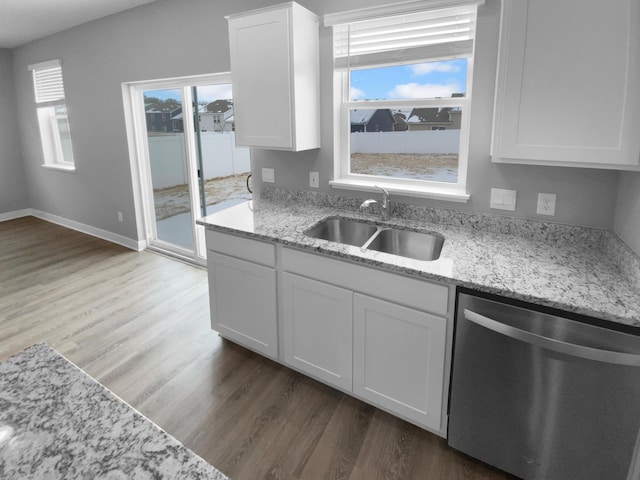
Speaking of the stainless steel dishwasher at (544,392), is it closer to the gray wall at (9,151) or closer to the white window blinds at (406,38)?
the white window blinds at (406,38)

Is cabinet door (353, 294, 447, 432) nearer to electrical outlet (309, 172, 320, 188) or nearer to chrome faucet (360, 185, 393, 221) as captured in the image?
chrome faucet (360, 185, 393, 221)

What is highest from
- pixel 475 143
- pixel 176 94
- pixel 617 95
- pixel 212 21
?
pixel 212 21

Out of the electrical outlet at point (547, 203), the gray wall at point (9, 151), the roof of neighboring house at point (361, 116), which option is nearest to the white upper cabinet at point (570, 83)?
the electrical outlet at point (547, 203)

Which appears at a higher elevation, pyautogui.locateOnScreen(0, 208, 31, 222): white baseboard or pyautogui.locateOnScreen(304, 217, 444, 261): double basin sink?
pyautogui.locateOnScreen(304, 217, 444, 261): double basin sink

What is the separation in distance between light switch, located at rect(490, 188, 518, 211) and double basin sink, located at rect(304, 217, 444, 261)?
0.36 m

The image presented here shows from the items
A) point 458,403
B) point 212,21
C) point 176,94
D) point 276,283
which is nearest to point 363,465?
point 458,403

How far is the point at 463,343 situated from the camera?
5.51 feet

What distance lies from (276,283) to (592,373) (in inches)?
60.2

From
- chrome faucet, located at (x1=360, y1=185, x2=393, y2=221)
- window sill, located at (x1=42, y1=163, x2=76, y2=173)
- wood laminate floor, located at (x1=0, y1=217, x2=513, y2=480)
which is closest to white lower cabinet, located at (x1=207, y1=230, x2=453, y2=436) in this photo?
wood laminate floor, located at (x1=0, y1=217, x2=513, y2=480)

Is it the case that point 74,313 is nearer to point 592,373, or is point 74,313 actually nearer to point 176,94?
point 176,94

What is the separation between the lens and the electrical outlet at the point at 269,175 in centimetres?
307

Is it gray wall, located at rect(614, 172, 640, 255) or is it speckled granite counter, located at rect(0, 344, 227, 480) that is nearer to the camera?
speckled granite counter, located at rect(0, 344, 227, 480)

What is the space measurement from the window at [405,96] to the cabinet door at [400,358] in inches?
34.1

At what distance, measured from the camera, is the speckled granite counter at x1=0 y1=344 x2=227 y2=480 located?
25.4 inches
